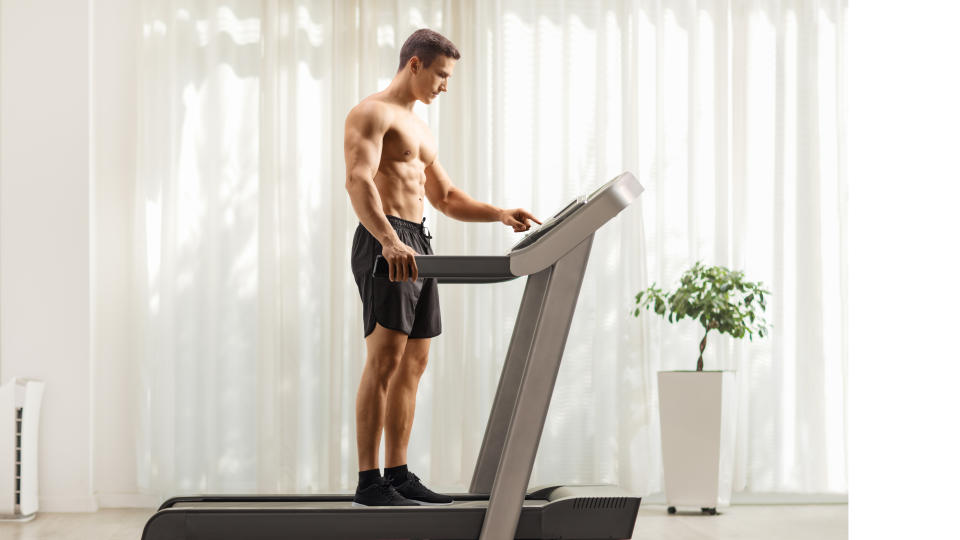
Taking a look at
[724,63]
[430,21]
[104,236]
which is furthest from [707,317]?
[104,236]

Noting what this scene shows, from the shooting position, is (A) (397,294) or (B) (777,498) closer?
(A) (397,294)

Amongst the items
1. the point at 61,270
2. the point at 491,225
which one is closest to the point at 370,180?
the point at 491,225

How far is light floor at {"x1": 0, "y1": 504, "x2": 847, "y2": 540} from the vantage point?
2979 millimetres

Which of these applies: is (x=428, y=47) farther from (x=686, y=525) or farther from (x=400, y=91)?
(x=686, y=525)

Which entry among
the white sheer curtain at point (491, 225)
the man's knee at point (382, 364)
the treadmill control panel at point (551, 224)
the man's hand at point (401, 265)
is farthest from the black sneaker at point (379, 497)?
the white sheer curtain at point (491, 225)

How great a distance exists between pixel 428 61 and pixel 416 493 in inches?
43.7

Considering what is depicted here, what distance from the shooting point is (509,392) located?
7.28ft

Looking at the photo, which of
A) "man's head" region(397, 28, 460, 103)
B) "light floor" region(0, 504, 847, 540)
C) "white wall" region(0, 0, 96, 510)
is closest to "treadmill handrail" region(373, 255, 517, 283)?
"man's head" region(397, 28, 460, 103)

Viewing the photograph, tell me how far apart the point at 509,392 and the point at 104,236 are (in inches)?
91.5

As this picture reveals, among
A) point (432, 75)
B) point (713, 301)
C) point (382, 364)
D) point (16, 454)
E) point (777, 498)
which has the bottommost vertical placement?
point (777, 498)

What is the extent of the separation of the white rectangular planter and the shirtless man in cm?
137

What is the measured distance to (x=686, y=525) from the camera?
3.17 m

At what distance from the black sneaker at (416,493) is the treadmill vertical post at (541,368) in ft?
1.35

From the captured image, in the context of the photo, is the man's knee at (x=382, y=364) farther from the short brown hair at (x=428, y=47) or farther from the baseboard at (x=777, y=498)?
the baseboard at (x=777, y=498)
